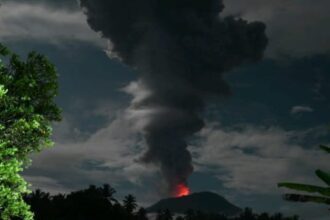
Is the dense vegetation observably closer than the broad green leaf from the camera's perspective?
No

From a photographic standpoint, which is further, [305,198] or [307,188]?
[305,198]

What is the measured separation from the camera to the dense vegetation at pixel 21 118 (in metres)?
21.1

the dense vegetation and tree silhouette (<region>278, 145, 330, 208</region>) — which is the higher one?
the dense vegetation

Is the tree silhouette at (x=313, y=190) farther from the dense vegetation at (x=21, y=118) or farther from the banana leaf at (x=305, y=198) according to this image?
the dense vegetation at (x=21, y=118)

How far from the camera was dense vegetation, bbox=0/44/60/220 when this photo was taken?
832 inches

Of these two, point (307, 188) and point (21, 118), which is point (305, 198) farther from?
point (21, 118)

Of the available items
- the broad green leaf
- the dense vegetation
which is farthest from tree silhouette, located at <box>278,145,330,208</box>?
the dense vegetation

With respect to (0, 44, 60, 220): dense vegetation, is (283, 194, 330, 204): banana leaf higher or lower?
lower

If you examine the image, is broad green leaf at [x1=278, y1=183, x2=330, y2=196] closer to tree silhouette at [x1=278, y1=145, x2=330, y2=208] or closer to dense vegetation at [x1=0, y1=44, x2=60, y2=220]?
tree silhouette at [x1=278, y1=145, x2=330, y2=208]

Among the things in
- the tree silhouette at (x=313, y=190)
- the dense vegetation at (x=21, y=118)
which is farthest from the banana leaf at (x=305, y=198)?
the dense vegetation at (x=21, y=118)

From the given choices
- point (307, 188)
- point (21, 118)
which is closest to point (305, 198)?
point (307, 188)

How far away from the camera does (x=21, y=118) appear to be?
72.5 feet

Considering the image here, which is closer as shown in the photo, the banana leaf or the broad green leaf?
the broad green leaf

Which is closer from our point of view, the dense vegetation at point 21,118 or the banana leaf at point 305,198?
the banana leaf at point 305,198
